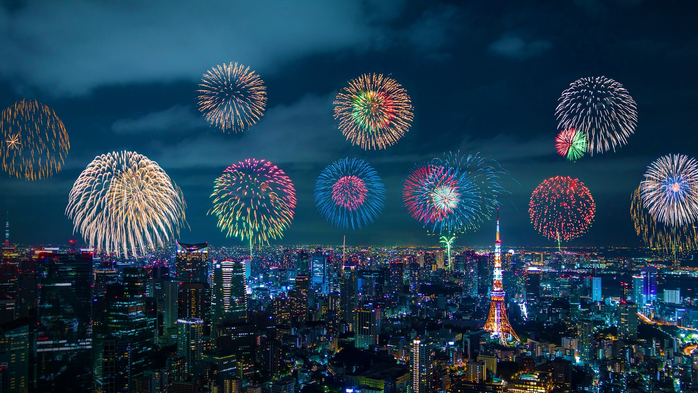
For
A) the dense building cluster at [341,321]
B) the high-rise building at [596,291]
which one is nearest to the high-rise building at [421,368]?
the dense building cluster at [341,321]

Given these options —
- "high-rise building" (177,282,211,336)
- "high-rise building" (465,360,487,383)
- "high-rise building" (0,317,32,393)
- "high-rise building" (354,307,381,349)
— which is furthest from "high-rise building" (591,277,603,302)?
"high-rise building" (0,317,32,393)

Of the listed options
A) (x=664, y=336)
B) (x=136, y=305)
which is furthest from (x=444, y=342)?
(x=136, y=305)

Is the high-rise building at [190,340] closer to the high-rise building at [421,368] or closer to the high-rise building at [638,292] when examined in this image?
the high-rise building at [421,368]

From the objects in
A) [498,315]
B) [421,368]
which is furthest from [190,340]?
[498,315]

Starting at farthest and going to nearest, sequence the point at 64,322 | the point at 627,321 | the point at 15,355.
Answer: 1. the point at 627,321
2. the point at 64,322
3. the point at 15,355

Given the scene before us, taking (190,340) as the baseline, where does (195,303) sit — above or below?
above

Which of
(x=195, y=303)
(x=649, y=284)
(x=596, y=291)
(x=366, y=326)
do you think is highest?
(x=649, y=284)

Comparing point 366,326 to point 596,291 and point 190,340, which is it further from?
point 596,291
